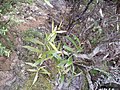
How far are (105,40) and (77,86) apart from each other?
1.40 feet

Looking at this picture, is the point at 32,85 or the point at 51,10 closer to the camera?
the point at 32,85

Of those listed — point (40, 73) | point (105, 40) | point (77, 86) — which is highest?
point (105, 40)

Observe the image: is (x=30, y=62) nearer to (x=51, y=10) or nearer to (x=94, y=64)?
(x=94, y=64)

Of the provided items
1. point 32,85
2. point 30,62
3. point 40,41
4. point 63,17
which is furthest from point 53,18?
point 32,85

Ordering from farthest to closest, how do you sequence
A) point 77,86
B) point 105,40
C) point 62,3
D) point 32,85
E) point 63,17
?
point 62,3 < point 63,17 < point 105,40 < point 77,86 < point 32,85

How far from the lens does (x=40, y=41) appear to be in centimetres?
203

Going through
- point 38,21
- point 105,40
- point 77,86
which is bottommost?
point 77,86

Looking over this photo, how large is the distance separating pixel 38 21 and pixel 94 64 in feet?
1.89

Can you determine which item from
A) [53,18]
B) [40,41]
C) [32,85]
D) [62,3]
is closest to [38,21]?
[53,18]

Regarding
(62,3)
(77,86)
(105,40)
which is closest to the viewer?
(77,86)

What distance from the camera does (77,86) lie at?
79.3 inches

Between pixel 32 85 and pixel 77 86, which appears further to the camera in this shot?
pixel 77 86

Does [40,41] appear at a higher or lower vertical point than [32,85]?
higher

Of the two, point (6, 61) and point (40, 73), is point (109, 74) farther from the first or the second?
point (6, 61)
